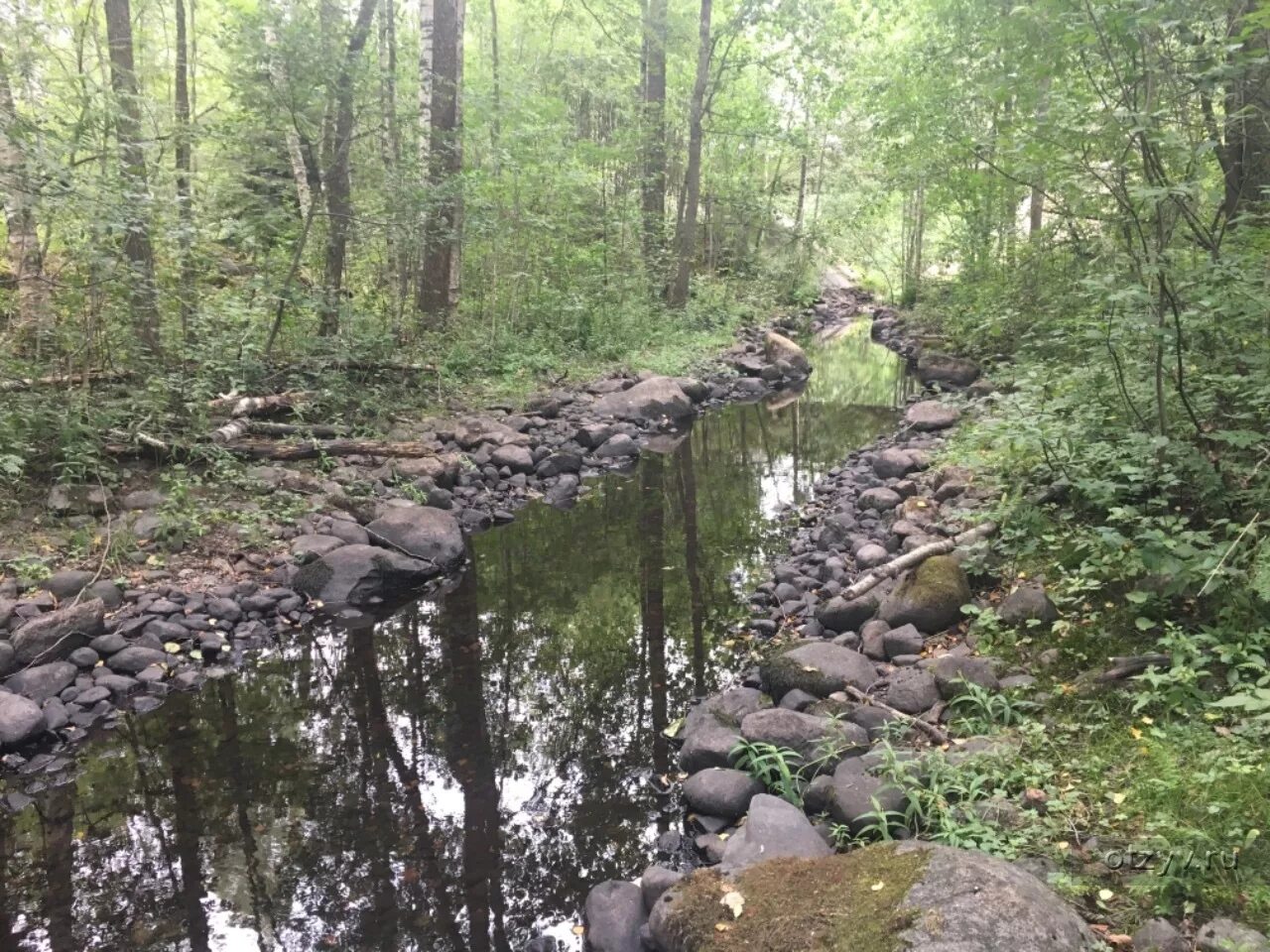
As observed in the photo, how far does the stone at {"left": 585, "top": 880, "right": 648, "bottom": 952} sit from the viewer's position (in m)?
3.25

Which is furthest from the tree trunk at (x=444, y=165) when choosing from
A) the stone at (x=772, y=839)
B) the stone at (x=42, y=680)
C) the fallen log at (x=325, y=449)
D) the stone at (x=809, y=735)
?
the stone at (x=772, y=839)

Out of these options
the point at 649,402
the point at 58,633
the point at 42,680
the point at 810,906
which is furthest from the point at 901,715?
the point at 649,402

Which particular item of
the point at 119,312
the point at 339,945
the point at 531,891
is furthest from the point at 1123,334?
the point at 119,312

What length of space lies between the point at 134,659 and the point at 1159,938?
590 centimetres

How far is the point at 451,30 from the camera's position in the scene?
1137 cm

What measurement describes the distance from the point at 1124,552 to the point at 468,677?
Result: 13.7ft

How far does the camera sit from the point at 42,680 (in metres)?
5.07

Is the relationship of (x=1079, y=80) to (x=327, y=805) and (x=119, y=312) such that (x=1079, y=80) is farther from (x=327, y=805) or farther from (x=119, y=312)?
(x=119, y=312)

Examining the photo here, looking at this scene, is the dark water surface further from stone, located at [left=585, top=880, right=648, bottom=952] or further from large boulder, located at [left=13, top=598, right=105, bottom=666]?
large boulder, located at [left=13, top=598, right=105, bottom=666]

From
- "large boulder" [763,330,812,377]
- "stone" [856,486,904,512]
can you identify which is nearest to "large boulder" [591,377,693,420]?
"large boulder" [763,330,812,377]

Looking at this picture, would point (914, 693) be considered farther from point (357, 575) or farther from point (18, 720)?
point (18, 720)

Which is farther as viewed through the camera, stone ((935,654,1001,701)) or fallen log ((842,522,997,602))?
fallen log ((842,522,997,602))

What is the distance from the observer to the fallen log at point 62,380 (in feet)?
21.3

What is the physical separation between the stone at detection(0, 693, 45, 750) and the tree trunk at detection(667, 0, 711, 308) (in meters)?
14.6
